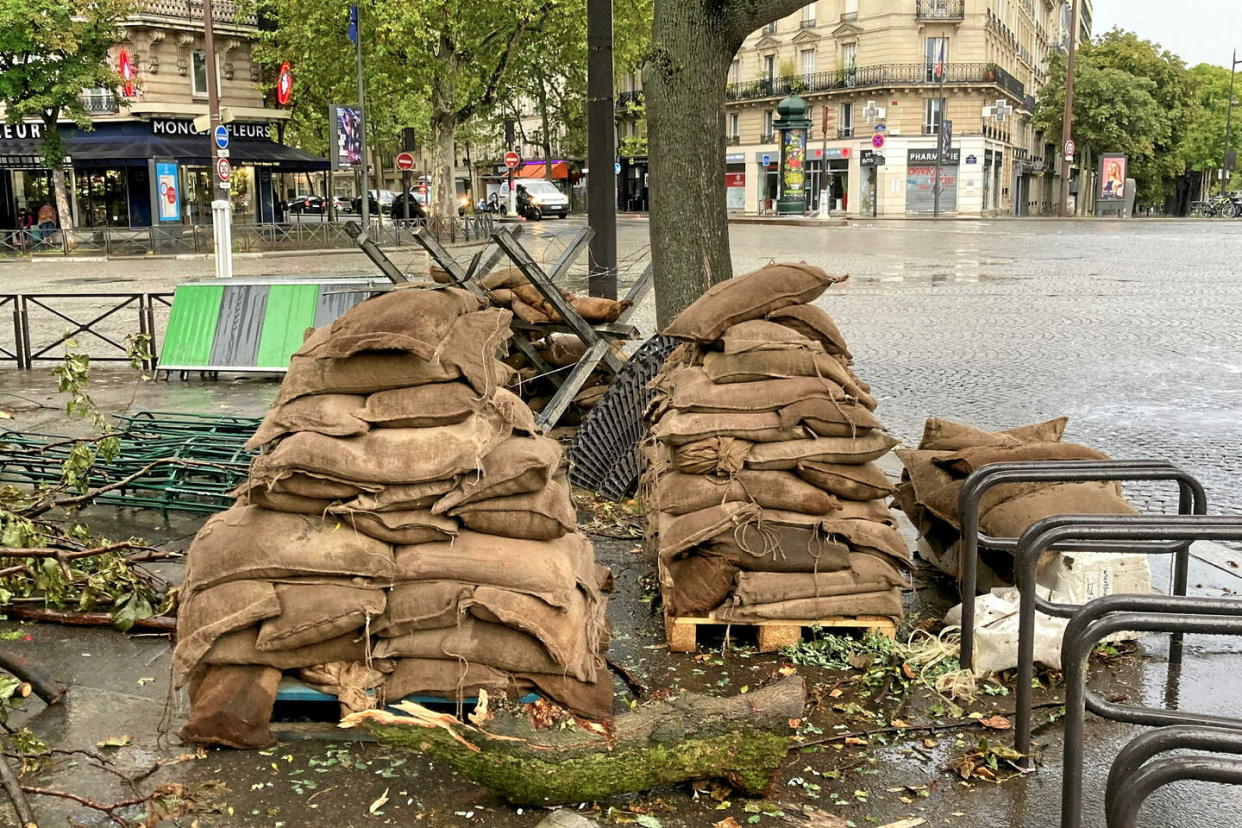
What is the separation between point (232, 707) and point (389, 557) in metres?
0.71

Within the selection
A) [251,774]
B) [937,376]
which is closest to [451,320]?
[251,774]

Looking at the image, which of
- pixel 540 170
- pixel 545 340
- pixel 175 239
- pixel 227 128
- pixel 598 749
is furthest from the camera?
pixel 540 170

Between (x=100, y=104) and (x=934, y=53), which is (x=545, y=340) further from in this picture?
(x=934, y=53)

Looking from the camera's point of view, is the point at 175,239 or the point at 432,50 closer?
the point at 175,239

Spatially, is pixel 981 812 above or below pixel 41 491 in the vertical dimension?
below

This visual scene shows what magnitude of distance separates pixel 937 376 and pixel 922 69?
54793mm

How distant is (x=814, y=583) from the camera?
15.9ft

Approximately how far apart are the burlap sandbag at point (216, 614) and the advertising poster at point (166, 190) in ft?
116

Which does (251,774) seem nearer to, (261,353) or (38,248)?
(261,353)

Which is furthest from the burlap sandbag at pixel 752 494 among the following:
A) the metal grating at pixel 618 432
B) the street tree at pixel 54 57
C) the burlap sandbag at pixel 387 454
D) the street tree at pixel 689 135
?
the street tree at pixel 54 57

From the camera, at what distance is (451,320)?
15.3ft

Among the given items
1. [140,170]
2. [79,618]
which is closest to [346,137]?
[140,170]

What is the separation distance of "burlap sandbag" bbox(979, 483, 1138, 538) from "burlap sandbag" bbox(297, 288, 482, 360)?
2485mm

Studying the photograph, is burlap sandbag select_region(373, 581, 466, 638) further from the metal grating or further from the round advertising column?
the round advertising column
